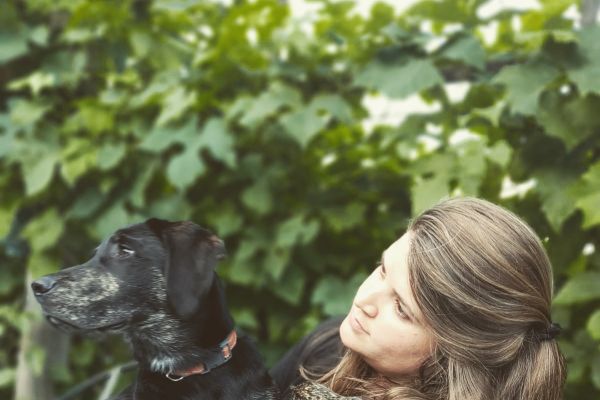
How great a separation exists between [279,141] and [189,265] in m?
1.50

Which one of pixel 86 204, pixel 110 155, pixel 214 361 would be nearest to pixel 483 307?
pixel 214 361

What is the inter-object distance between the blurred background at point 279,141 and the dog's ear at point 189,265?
98 cm

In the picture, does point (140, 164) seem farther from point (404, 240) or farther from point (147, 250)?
point (404, 240)

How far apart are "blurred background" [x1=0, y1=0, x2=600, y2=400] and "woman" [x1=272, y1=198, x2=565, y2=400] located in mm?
800

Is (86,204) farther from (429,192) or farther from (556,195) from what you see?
(556,195)

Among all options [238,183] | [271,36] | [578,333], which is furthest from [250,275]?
[578,333]

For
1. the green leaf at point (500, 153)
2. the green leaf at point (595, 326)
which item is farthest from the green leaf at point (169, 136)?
the green leaf at point (595, 326)

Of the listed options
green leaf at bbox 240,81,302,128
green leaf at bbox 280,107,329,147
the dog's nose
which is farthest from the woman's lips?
green leaf at bbox 240,81,302,128

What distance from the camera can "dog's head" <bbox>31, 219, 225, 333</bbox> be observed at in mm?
1892

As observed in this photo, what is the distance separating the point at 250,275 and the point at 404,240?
151 centimetres

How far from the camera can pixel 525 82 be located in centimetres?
271

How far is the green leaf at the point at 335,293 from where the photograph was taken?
3104 mm

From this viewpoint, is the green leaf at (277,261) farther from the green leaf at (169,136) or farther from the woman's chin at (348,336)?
the woman's chin at (348,336)

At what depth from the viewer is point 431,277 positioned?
6.01 ft
